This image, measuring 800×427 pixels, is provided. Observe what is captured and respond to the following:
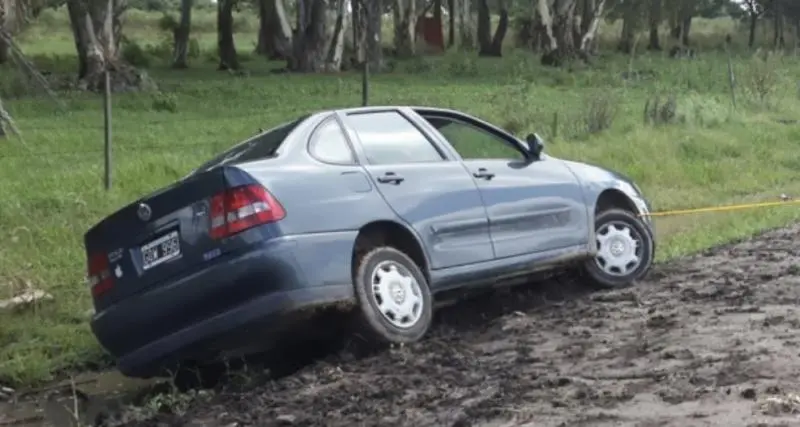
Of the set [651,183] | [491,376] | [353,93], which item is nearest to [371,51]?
[353,93]

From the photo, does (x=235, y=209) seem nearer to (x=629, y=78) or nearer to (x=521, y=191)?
(x=521, y=191)

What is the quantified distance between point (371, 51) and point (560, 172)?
1214 inches

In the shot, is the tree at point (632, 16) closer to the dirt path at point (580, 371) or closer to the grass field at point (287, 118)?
the grass field at point (287, 118)

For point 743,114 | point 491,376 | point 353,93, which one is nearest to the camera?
point 491,376

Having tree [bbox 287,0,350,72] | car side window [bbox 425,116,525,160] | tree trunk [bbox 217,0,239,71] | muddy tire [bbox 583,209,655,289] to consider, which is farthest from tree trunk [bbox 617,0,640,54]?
car side window [bbox 425,116,525,160]

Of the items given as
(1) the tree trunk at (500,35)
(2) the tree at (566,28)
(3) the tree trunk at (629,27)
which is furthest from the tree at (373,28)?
(3) the tree trunk at (629,27)

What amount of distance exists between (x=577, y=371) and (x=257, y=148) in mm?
2368

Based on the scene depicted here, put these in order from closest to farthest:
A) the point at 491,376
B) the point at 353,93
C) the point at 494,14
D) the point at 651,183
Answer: the point at 491,376
the point at 651,183
the point at 353,93
the point at 494,14

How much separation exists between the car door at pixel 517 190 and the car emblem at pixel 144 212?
2.13 meters

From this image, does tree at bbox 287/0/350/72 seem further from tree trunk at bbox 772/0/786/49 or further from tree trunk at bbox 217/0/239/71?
tree trunk at bbox 772/0/786/49

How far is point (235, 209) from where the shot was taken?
6.82m

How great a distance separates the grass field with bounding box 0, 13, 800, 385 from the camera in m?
10.3

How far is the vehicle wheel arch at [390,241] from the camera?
24.1ft

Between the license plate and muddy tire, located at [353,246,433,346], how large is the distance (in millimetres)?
983
